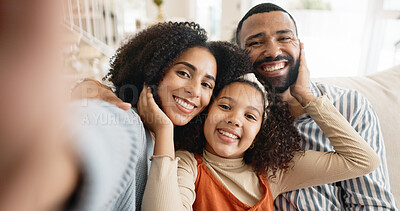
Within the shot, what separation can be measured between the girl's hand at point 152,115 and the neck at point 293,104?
0.57 metres

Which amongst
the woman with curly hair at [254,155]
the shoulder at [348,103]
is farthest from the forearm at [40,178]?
the shoulder at [348,103]

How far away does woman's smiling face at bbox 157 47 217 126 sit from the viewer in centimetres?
94

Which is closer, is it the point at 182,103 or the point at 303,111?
the point at 182,103

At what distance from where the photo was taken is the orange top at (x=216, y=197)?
2.99 ft

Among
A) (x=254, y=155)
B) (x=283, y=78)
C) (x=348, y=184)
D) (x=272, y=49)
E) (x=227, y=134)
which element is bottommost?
(x=348, y=184)

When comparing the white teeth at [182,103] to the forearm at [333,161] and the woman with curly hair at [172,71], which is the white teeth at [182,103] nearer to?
the woman with curly hair at [172,71]

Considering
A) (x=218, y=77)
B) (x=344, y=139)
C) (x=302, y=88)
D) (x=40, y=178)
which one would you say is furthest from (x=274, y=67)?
(x=40, y=178)

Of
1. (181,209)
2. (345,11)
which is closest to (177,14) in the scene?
(345,11)

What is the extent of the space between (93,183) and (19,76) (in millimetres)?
197

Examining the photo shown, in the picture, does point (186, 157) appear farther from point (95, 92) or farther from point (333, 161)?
point (333, 161)

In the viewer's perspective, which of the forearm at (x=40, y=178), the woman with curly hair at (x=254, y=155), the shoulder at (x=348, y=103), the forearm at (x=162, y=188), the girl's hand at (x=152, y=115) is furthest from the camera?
the shoulder at (x=348, y=103)

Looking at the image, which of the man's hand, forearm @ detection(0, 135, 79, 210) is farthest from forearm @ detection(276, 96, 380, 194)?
forearm @ detection(0, 135, 79, 210)

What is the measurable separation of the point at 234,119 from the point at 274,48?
16.9 inches

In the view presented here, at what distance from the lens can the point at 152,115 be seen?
0.85 meters
